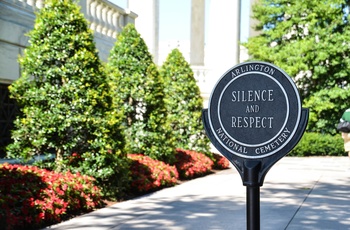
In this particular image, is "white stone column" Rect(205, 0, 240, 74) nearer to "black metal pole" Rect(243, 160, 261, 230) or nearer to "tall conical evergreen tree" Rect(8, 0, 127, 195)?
"tall conical evergreen tree" Rect(8, 0, 127, 195)

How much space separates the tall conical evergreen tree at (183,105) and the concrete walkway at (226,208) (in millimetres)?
2422

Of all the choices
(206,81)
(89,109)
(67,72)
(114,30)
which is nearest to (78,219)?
(89,109)

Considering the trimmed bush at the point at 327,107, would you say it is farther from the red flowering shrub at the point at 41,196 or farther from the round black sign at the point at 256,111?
the round black sign at the point at 256,111

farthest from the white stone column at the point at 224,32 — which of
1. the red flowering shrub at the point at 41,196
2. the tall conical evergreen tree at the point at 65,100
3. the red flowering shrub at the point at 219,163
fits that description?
the red flowering shrub at the point at 41,196

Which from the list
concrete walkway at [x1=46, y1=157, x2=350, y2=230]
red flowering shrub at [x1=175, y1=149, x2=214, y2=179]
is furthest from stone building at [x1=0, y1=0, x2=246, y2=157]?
red flowering shrub at [x1=175, y1=149, x2=214, y2=179]

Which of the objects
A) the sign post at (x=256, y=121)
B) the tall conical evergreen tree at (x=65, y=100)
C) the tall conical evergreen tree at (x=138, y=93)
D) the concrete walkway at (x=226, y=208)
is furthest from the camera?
the tall conical evergreen tree at (x=138, y=93)

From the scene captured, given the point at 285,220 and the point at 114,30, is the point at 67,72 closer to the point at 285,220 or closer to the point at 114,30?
the point at 285,220

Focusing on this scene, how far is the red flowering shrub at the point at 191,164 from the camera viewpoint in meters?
13.9

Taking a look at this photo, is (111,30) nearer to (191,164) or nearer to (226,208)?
(191,164)

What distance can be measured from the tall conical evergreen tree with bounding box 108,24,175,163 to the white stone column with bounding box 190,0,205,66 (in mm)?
20852

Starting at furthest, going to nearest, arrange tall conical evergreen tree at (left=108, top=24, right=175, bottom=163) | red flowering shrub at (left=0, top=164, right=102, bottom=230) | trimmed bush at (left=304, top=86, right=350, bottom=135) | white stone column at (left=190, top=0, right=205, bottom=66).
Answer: white stone column at (left=190, top=0, right=205, bottom=66), trimmed bush at (left=304, top=86, right=350, bottom=135), tall conical evergreen tree at (left=108, top=24, right=175, bottom=163), red flowering shrub at (left=0, top=164, right=102, bottom=230)

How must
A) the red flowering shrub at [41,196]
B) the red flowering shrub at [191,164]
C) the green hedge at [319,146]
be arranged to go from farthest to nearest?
1. the green hedge at [319,146]
2. the red flowering shrub at [191,164]
3. the red flowering shrub at [41,196]

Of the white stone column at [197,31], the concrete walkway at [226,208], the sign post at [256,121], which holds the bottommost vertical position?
the concrete walkway at [226,208]

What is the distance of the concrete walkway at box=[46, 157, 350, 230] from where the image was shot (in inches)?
303
